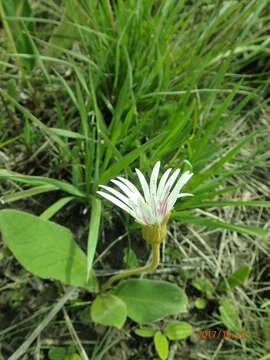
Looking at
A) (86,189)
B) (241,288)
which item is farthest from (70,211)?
(241,288)

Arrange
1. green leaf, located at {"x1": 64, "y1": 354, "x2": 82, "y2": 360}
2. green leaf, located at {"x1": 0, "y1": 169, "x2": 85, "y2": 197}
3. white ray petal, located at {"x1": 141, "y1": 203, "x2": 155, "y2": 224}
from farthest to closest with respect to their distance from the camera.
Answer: green leaf, located at {"x1": 64, "y1": 354, "x2": 82, "y2": 360}
green leaf, located at {"x1": 0, "y1": 169, "x2": 85, "y2": 197}
white ray petal, located at {"x1": 141, "y1": 203, "x2": 155, "y2": 224}

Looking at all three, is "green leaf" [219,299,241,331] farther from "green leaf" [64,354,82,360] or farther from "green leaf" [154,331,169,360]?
"green leaf" [64,354,82,360]

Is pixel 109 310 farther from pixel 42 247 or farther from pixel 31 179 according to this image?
pixel 31 179

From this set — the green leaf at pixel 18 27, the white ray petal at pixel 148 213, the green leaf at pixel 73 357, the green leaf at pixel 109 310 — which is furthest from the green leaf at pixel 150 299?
the green leaf at pixel 18 27

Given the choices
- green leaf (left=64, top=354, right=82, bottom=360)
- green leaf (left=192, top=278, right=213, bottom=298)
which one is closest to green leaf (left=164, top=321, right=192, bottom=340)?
green leaf (left=192, top=278, right=213, bottom=298)

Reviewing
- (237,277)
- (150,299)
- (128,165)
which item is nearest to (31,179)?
(128,165)

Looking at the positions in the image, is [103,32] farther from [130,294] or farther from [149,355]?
[149,355]
